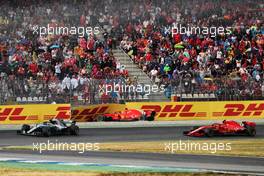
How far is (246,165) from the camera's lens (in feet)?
45.5

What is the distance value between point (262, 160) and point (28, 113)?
37.8ft

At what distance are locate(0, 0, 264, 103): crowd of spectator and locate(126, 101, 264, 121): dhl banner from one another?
22.5 inches

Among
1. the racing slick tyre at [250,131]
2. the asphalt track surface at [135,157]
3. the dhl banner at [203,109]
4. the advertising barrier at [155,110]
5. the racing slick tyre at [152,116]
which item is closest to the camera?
the asphalt track surface at [135,157]

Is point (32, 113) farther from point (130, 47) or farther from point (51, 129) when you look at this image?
point (130, 47)

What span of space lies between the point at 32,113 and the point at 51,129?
4.01 m

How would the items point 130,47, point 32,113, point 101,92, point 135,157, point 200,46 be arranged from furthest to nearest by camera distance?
point 200,46
point 130,47
point 101,92
point 32,113
point 135,157

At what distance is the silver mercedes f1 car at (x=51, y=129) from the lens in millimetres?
20391

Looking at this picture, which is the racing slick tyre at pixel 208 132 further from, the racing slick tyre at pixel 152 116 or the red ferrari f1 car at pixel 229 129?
the racing slick tyre at pixel 152 116

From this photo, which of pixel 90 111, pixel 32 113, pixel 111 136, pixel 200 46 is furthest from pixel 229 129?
pixel 200 46

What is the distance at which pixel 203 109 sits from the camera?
26.0 m

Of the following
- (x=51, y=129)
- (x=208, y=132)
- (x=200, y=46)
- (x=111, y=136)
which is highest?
(x=200, y=46)

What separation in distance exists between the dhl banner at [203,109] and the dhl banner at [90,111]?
733 millimetres

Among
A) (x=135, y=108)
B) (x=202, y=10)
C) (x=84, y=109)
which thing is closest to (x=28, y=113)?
(x=84, y=109)

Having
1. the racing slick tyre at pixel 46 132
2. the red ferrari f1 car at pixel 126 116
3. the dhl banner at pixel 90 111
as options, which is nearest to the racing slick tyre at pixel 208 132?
the racing slick tyre at pixel 46 132
